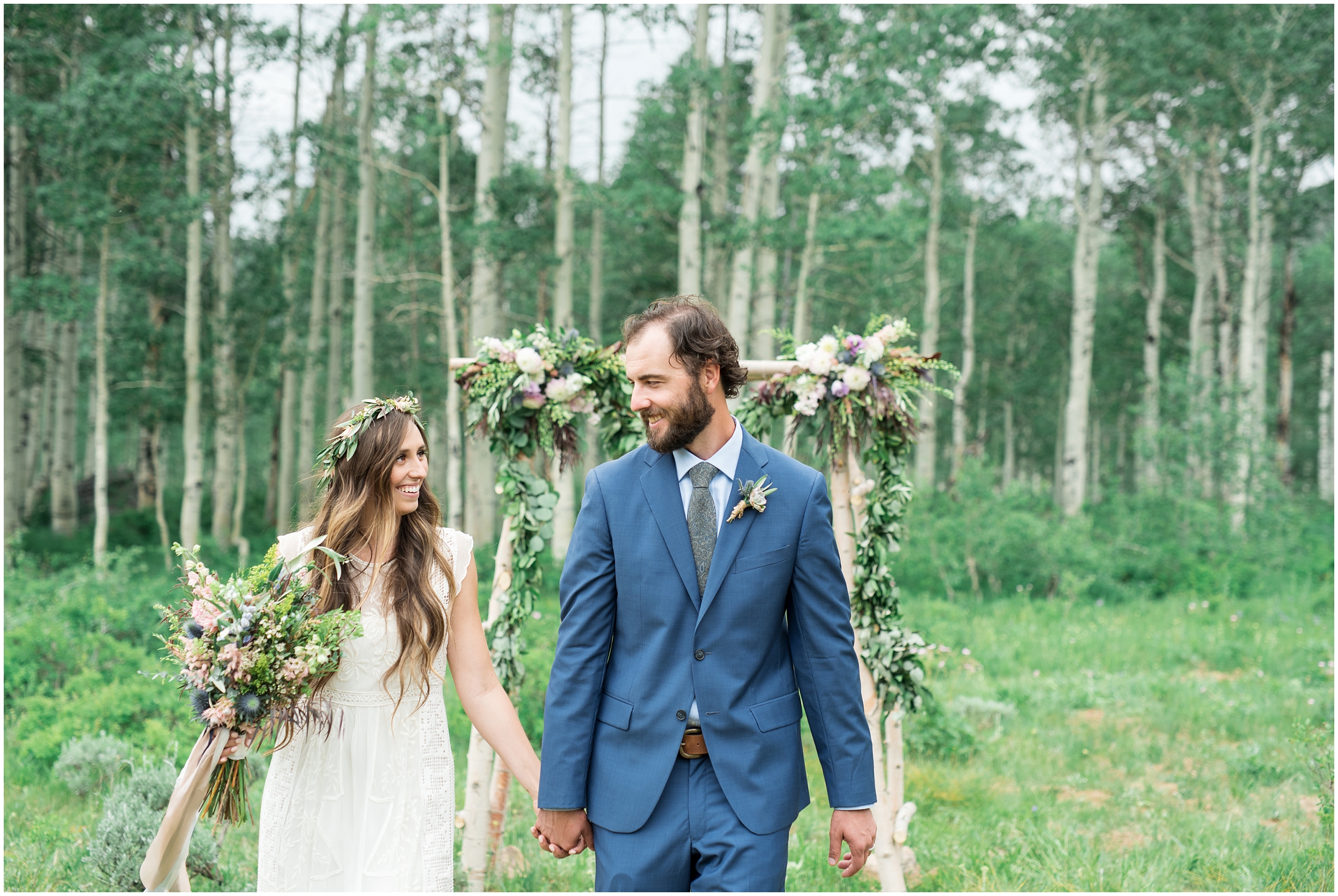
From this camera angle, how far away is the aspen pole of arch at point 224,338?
17109mm

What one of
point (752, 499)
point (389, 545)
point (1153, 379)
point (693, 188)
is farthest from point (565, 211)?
point (1153, 379)

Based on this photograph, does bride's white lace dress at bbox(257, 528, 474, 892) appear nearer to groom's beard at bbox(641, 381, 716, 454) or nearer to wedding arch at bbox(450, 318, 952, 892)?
groom's beard at bbox(641, 381, 716, 454)

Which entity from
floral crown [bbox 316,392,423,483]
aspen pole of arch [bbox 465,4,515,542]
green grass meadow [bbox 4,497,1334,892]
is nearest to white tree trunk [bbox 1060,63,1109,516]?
green grass meadow [bbox 4,497,1334,892]

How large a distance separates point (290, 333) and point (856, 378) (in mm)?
19318

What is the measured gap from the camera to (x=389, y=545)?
3.00m

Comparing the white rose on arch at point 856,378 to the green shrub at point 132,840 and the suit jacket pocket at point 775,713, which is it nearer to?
the suit jacket pocket at point 775,713

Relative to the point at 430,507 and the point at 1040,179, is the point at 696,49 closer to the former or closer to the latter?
the point at 430,507

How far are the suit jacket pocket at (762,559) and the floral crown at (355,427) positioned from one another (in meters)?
1.22

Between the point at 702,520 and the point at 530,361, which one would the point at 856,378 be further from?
the point at 702,520

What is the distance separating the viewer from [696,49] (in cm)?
1526

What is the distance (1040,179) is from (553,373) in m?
26.2

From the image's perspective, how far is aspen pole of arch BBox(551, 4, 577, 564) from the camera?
14.6m

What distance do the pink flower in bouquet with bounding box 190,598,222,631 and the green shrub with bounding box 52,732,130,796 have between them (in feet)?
13.8

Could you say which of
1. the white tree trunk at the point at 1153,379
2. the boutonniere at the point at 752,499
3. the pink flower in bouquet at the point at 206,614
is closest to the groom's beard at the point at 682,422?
the boutonniere at the point at 752,499
